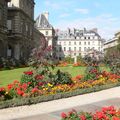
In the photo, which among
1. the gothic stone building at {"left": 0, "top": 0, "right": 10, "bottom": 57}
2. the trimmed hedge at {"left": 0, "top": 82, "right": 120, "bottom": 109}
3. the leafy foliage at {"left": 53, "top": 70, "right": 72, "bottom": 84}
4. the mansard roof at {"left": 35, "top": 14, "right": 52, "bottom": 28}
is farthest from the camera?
the mansard roof at {"left": 35, "top": 14, "right": 52, "bottom": 28}

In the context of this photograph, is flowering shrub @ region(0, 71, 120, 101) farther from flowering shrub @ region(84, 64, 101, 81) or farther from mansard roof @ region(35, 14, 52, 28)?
mansard roof @ region(35, 14, 52, 28)

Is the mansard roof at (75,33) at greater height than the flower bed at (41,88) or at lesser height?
greater

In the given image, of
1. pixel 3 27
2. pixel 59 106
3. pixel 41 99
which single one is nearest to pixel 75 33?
pixel 3 27

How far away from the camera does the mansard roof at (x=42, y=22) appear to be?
104613 mm

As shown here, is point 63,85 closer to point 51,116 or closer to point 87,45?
point 51,116

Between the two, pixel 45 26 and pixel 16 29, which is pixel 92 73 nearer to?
pixel 16 29

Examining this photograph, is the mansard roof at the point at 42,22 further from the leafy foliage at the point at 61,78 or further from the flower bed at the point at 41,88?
the leafy foliage at the point at 61,78

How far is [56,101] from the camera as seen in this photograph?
15.6 metres

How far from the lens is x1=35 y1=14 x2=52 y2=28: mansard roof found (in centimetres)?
10461

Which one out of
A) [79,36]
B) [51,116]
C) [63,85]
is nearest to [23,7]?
[63,85]

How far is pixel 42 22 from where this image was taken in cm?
10631

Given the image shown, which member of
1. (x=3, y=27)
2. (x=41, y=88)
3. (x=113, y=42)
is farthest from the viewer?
(x=113, y=42)

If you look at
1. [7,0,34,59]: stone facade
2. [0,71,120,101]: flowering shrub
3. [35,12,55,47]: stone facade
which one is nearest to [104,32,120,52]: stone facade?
[35,12,55,47]: stone facade

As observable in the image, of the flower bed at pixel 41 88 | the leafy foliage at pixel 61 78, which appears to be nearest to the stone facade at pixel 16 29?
the flower bed at pixel 41 88
